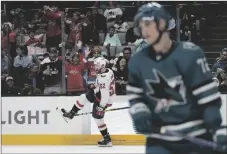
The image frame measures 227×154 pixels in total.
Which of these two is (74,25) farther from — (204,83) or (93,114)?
(204,83)

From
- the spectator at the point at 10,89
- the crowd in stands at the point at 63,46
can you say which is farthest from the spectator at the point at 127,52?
the spectator at the point at 10,89

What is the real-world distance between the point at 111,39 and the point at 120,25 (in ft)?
1.57

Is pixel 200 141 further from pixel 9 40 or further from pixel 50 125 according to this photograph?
pixel 9 40

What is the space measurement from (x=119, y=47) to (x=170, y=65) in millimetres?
5265

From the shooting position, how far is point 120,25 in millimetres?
8312

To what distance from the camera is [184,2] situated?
784 cm

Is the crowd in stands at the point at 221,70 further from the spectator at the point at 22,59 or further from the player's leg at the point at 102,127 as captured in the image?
the spectator at the point at 22,59

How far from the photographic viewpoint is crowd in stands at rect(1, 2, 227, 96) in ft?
23.6

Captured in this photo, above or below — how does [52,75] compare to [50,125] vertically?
above

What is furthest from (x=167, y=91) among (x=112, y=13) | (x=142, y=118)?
(x=112, y=13)

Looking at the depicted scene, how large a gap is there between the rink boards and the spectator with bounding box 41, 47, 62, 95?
388mm

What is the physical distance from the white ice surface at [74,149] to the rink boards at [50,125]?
20 cm

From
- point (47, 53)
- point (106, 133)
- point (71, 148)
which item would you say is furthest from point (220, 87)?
point (47, 53)

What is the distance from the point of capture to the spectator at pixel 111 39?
7.78m
